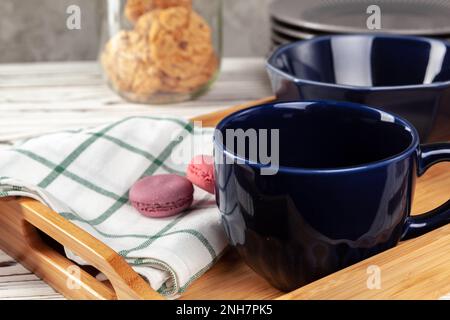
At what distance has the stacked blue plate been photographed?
3.07 feet

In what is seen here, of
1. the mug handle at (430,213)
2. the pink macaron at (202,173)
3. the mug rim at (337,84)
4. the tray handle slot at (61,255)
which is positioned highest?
the mug rim at (337,84)

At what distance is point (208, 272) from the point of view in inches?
21.8

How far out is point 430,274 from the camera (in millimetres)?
499

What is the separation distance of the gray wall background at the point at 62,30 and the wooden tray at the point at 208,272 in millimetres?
609

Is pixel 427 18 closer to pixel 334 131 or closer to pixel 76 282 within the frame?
pixel 334 131

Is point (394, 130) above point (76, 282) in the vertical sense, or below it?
above

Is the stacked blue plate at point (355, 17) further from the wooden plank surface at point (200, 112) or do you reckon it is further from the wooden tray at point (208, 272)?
the wooden tray at point (208, 272)

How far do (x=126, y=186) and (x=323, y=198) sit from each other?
23 cm

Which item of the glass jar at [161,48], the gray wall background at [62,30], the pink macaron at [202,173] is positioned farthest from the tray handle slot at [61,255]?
the gray wall background at [62,30]

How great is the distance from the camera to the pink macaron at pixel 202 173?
626mm

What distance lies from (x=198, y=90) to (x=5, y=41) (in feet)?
1.16

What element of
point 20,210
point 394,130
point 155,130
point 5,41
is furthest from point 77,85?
point 394,130

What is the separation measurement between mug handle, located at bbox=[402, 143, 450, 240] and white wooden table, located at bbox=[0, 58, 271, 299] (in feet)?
1.49

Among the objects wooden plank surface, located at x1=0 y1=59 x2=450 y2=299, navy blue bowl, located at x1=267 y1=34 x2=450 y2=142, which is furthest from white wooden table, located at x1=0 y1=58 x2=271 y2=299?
navy blue bowl, located at x1=267 y1=34 x2=450 y2=142
